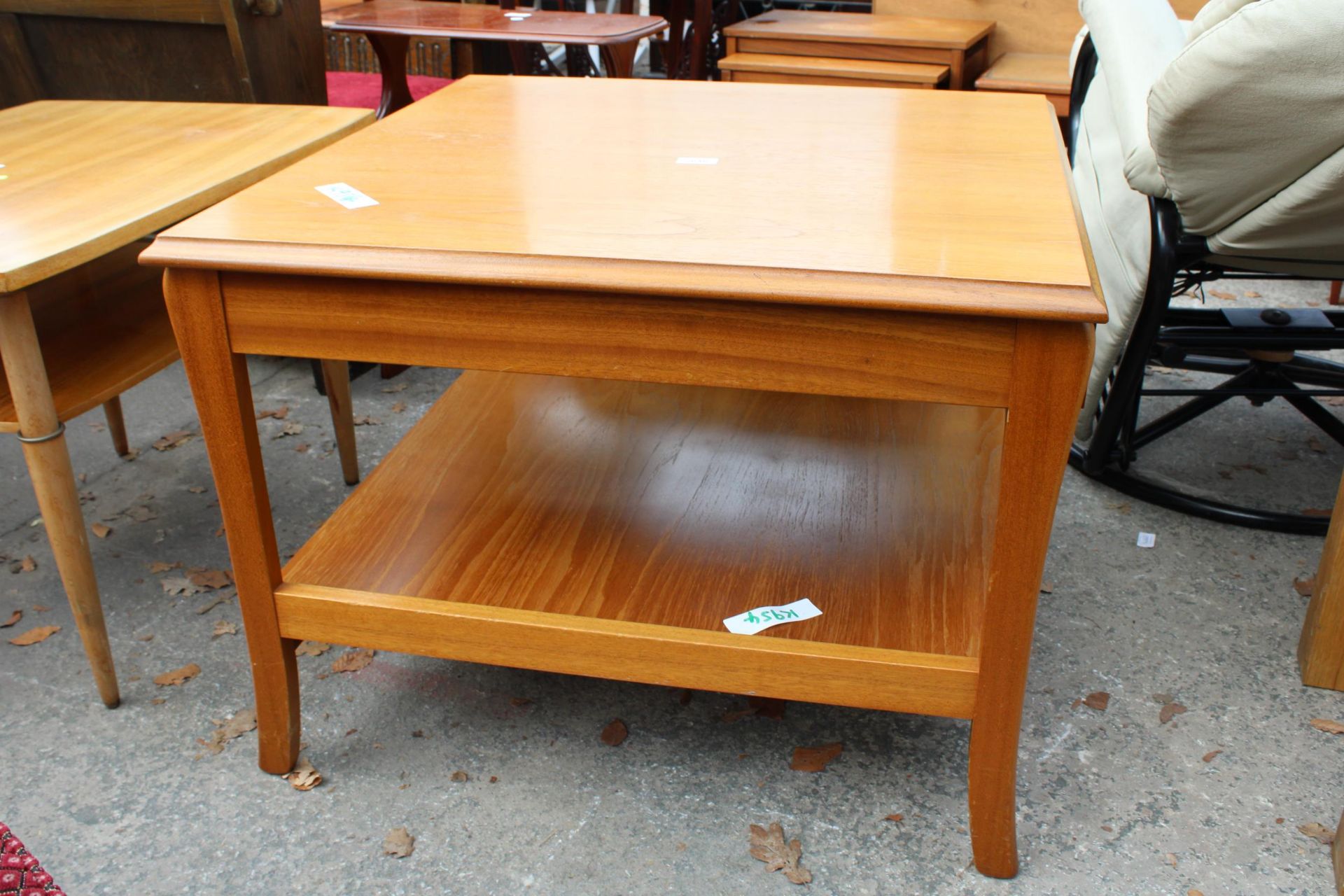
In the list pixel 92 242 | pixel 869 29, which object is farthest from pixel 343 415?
pixel 869 29

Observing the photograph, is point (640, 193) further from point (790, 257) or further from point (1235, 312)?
point (1235, 312)

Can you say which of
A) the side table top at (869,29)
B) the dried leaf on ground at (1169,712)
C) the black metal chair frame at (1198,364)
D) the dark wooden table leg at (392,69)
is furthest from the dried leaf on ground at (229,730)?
the side table top at (869,29)

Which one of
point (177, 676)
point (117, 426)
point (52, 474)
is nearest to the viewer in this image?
point (52, 474)

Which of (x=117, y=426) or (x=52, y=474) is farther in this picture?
(x=117, y=426)

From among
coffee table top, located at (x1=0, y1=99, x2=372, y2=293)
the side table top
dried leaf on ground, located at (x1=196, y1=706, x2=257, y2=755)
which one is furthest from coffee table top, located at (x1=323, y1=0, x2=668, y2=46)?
dried leaf on ground, located at (x1=196, y1=706, x2=257, y2=755)

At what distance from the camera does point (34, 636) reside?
1593mm

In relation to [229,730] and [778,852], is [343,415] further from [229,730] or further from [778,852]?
[778,852]

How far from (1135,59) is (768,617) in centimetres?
110

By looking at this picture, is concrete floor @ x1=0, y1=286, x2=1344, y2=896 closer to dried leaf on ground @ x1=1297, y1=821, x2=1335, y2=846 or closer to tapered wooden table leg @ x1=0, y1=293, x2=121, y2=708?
dried leaf on ground @ x1=1297, y1=821, x2=1335, y2=846

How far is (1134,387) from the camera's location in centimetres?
175

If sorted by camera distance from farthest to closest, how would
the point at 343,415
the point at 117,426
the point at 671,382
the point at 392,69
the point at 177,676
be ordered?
the point at 392,69, the point at 117,426, the point at 343,415, the point at 177,676, the point at 671,382

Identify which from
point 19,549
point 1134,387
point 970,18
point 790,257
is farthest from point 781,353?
point 970,18

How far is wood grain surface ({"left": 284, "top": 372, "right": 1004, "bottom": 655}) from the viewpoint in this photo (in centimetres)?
127

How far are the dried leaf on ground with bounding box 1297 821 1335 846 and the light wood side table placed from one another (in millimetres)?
1501
